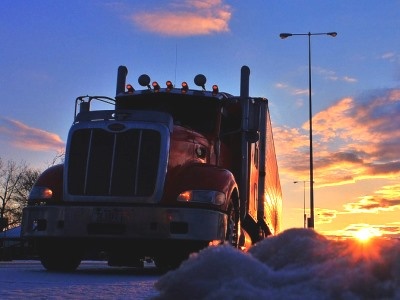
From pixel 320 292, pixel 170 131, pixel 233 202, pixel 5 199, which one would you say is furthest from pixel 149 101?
→ pixel 5 199

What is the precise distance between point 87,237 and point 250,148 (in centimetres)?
324

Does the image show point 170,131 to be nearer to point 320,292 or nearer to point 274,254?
point 274,254

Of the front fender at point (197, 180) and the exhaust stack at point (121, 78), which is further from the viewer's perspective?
the exhaust stack at point (121, 78)

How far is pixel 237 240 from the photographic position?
9320mm

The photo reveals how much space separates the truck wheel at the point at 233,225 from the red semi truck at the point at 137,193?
0.01m

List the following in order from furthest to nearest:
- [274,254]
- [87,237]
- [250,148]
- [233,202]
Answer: [250,148] < [233,202] < [87,237] < [274,254]

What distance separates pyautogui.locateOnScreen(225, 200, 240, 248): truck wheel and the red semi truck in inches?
0.6

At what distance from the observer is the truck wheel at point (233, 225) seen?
8727mm

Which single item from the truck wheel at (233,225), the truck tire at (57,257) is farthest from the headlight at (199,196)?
the truck tire at (57,257)

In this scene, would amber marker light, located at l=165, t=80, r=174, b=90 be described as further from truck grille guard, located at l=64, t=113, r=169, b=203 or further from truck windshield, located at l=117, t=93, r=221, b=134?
truck grille guard, located at l=64, t=113, r=169, b=203

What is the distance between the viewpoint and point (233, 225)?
899cm

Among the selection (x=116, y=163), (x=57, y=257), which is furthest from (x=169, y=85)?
(x=57, y=257)

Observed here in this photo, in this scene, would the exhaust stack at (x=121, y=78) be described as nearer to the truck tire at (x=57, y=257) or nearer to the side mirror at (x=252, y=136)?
the side mirror at (x=252, y=136)

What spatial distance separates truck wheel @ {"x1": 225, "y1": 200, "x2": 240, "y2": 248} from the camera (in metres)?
8.73
